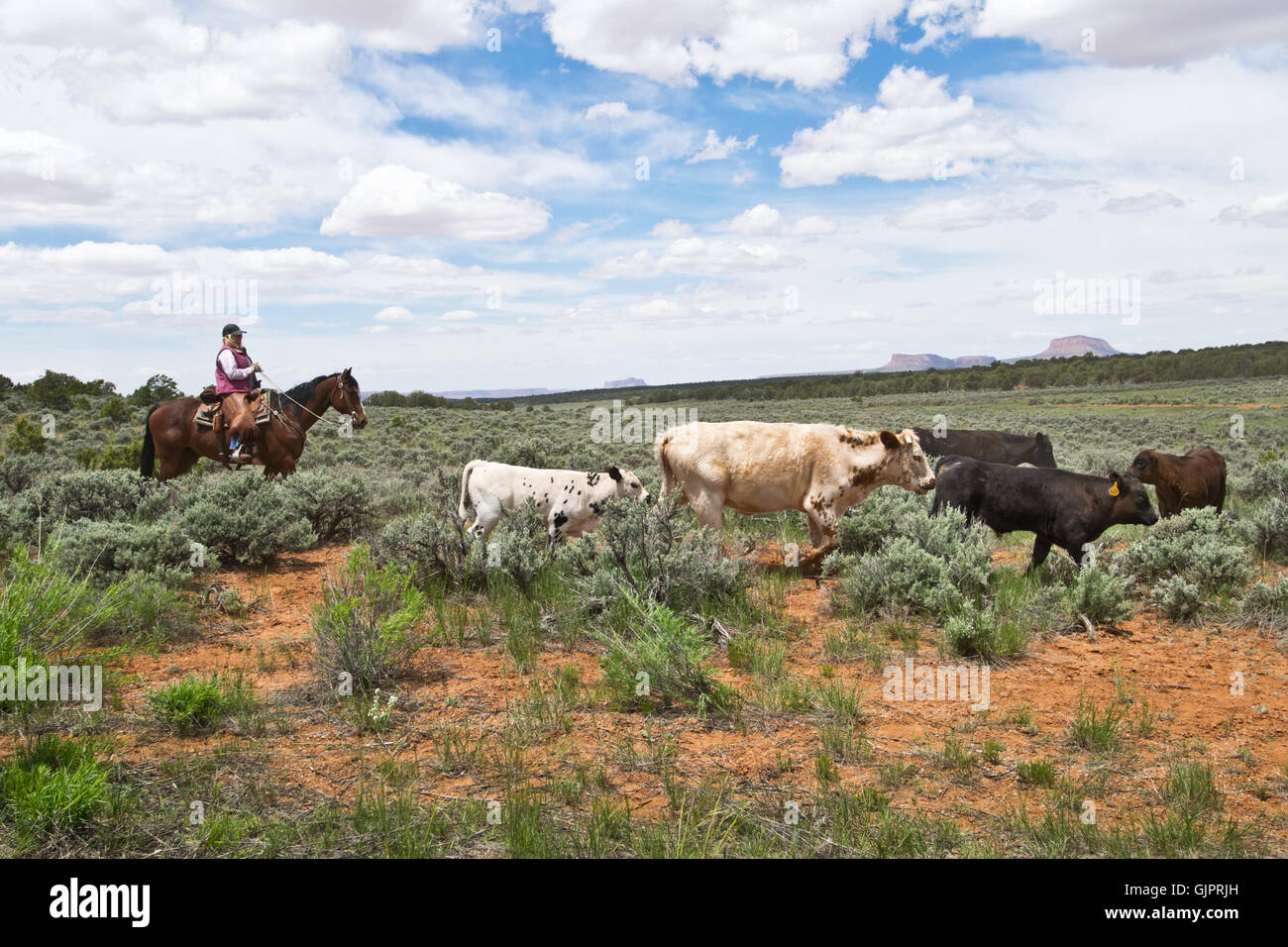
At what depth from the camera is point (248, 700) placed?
499 centimetres

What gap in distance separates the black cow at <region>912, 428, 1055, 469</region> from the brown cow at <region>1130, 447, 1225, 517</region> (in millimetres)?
4856

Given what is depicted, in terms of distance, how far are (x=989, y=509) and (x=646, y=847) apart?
7.36 m

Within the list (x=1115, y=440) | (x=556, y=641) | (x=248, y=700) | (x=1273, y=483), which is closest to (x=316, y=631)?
(x=248, y=700)

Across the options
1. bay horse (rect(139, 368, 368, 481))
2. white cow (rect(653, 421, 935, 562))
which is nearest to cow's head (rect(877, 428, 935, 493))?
white cow (rect(653, 421, 935, 562))

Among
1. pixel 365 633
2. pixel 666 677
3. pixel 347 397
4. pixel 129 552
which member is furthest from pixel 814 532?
pixel 347 397

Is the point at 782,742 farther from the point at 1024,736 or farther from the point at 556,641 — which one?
the point at 556,641

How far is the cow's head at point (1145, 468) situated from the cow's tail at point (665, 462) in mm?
5793

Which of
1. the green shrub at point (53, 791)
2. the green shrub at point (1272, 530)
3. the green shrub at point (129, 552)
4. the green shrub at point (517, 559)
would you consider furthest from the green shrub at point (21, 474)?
the green shrub at point (1272, 530)

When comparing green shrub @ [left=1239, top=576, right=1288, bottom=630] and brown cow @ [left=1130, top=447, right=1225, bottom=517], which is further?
brown cow @ [left=1130, top=447, right=1225, bottom=517]

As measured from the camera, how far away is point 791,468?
356 inches

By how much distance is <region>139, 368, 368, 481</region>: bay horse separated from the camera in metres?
13.1

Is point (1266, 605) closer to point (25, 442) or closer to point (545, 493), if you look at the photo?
point (545, 493)

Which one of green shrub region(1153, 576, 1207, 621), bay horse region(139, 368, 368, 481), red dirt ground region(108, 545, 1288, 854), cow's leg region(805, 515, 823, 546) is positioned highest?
bay horse region(139, 368, 368, 481)

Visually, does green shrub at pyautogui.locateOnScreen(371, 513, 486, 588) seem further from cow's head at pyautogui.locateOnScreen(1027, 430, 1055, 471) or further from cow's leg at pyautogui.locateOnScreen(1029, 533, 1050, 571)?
cow's head at pyautogui.locateOnScreen(1027, 430, 1055, 471)
